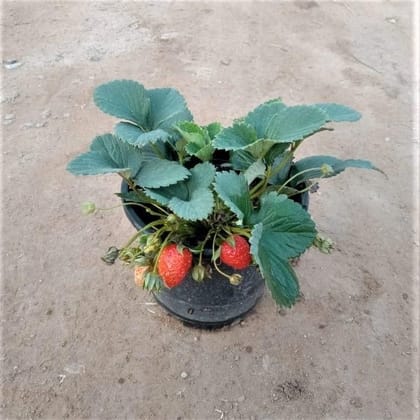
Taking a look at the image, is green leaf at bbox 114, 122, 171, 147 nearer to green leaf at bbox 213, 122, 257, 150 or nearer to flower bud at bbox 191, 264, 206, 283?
green leaf at bbox 213, 122, 257, 150

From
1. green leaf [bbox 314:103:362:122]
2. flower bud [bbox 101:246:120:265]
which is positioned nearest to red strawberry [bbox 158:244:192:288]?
flower bud [bbox 101:246:120:265]

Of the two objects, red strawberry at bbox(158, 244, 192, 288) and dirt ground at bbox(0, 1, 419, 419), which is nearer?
red strawberry at bbox(158, 244, 192, 288)

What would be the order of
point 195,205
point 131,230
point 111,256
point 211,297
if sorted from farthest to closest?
point 131,230
point 211,297
point 111,256
point 195,205

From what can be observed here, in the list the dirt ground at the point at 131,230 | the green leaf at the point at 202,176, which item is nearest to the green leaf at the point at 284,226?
the green leaf at the point at 202,176

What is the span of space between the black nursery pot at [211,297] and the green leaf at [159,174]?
4.4 inches

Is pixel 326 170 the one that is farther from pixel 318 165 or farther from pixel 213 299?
pixel 213 299

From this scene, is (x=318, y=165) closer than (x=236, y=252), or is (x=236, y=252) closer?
(x=236, y=252)

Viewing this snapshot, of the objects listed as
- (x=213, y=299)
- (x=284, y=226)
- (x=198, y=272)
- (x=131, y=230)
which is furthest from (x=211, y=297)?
(x=131, y=230)

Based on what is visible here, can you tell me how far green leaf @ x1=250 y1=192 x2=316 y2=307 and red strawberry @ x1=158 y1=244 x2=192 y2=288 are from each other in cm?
14

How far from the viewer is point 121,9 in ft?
7.46

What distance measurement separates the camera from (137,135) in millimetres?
899

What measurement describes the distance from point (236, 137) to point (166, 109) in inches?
7.7

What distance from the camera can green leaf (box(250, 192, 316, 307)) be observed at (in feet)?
2.75

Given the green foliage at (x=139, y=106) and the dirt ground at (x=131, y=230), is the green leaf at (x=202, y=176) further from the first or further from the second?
the dirt ground at (x=131, y=230)
